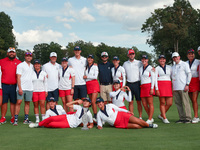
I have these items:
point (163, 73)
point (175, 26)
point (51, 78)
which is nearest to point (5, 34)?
point (175, 26)

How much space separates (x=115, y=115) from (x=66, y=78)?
2557mm

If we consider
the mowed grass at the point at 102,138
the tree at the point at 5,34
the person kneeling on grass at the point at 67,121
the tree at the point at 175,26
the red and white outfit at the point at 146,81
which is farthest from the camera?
the tree at the point at 5,34

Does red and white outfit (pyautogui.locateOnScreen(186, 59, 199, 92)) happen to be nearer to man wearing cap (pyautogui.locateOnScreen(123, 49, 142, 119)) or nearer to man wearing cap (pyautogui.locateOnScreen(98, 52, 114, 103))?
man wearing cap (pyautogui.locateOnScreen(123, 49, 142, 119))

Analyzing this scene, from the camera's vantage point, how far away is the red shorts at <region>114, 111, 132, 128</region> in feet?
26.3

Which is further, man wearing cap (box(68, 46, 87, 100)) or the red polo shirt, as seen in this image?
man wearing cap (box(68, 46, 87, 100))

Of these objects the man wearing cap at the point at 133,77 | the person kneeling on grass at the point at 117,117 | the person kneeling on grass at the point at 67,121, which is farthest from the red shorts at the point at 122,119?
the man wearing cap at the point at 133,77

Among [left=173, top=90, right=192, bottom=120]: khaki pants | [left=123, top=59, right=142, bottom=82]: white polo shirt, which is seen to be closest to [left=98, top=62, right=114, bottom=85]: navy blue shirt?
[left=123, top=59, right=142, bottom=82]: white polo shirt

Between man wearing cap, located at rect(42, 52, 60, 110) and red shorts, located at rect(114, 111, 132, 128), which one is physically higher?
man wearing cap, located at rect(42, 52, 60, 110)

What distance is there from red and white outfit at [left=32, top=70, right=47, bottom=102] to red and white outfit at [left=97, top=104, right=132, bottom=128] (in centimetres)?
249

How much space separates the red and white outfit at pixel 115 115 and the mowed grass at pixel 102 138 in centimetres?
28

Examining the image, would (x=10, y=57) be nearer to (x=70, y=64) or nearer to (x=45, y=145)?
(x=70, y=64)

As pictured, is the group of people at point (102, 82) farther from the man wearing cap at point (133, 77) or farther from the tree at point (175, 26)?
the tree at point (175, 26)

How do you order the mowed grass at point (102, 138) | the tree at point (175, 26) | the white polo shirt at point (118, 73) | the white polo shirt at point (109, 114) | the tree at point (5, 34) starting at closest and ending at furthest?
the mowed grass at point (102, 138)
the white polo shirt at point (109, 114)
the white polo shirt at point (118, 73)
the tree at point (175, 26)
the tree at point (5, 34)

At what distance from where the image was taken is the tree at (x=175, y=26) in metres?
42.2
